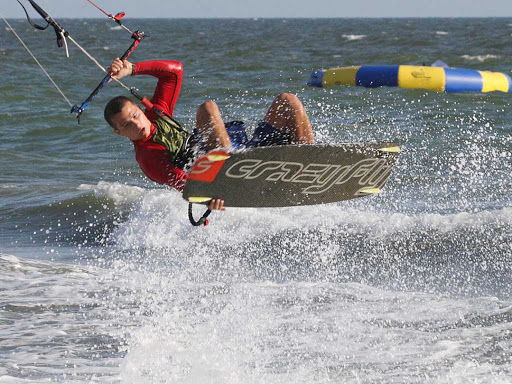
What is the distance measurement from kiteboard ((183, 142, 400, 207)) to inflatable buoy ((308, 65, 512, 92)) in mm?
13479

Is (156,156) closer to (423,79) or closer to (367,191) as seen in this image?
(367,191)

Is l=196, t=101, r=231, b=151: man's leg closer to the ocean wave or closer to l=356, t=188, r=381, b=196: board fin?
l=356, t=188, r=381, b=196: board fin

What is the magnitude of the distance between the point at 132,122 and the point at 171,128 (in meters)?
0.38

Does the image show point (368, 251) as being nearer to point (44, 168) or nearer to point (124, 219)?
point (124, 219)

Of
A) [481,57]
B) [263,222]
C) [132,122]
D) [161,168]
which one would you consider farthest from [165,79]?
[481,57]

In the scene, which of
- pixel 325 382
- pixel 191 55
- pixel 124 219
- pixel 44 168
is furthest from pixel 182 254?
pixel 191 55

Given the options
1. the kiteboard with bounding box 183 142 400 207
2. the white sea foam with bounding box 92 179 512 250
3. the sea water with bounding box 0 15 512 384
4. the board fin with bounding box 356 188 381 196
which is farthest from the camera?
the white sea foam with bounding box 92 179 512 250

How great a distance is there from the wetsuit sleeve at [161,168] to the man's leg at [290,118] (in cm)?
88

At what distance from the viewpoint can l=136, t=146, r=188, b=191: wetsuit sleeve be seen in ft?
19.1

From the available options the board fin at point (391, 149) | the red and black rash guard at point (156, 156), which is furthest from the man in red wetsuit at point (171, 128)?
the board fin at point (391, 149)

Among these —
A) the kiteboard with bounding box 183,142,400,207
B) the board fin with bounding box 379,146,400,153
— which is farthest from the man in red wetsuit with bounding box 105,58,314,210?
the board fin with bounding box 379,146,400,153

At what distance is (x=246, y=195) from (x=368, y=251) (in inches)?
92.4

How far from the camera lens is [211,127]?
5992 millimetres

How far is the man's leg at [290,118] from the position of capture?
6141mm
